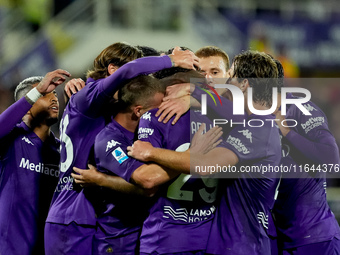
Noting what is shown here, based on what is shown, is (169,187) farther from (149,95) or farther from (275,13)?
(275,13)

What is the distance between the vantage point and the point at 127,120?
485 cm

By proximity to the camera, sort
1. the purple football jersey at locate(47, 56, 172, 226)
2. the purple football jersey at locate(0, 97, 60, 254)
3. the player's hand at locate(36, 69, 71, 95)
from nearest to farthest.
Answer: the purple football jersey at locate(47, 56, 172, 226), the player's hand at locate(36, 69, 71, 95), the purple football jersey at locate(0, 97, 60, 254)

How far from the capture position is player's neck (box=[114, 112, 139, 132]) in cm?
485

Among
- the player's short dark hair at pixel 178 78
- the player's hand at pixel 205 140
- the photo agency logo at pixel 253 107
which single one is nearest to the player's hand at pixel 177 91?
the player's short dark hair at pixel 178 78

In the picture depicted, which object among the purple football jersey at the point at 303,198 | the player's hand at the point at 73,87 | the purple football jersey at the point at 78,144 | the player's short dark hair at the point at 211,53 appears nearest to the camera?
the purple football jersey at the point at 78,144

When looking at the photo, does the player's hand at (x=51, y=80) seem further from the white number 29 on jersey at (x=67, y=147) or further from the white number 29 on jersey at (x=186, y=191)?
the white number 29 on jersey at (x=186, y=191)

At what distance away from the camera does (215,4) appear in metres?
14.7

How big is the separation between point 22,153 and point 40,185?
0.35m

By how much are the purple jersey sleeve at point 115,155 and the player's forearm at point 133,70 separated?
1.15 feet

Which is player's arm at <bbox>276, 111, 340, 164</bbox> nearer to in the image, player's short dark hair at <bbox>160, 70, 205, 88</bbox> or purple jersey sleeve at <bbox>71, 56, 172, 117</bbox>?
player's short dark hair at <bbox>160, 70, 205, 88</bbox>

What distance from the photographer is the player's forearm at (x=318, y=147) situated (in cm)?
486

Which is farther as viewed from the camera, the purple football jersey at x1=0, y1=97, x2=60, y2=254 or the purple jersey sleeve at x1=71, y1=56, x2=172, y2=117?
the purple football jersey at x1=0, y1=97, x2=60, y2=254

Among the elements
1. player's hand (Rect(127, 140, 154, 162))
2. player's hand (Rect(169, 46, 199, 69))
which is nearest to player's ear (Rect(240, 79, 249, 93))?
player's hand (Rect(169, 46, 199, 69))

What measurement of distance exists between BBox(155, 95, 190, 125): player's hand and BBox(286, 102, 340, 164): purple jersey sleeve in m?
0.96
